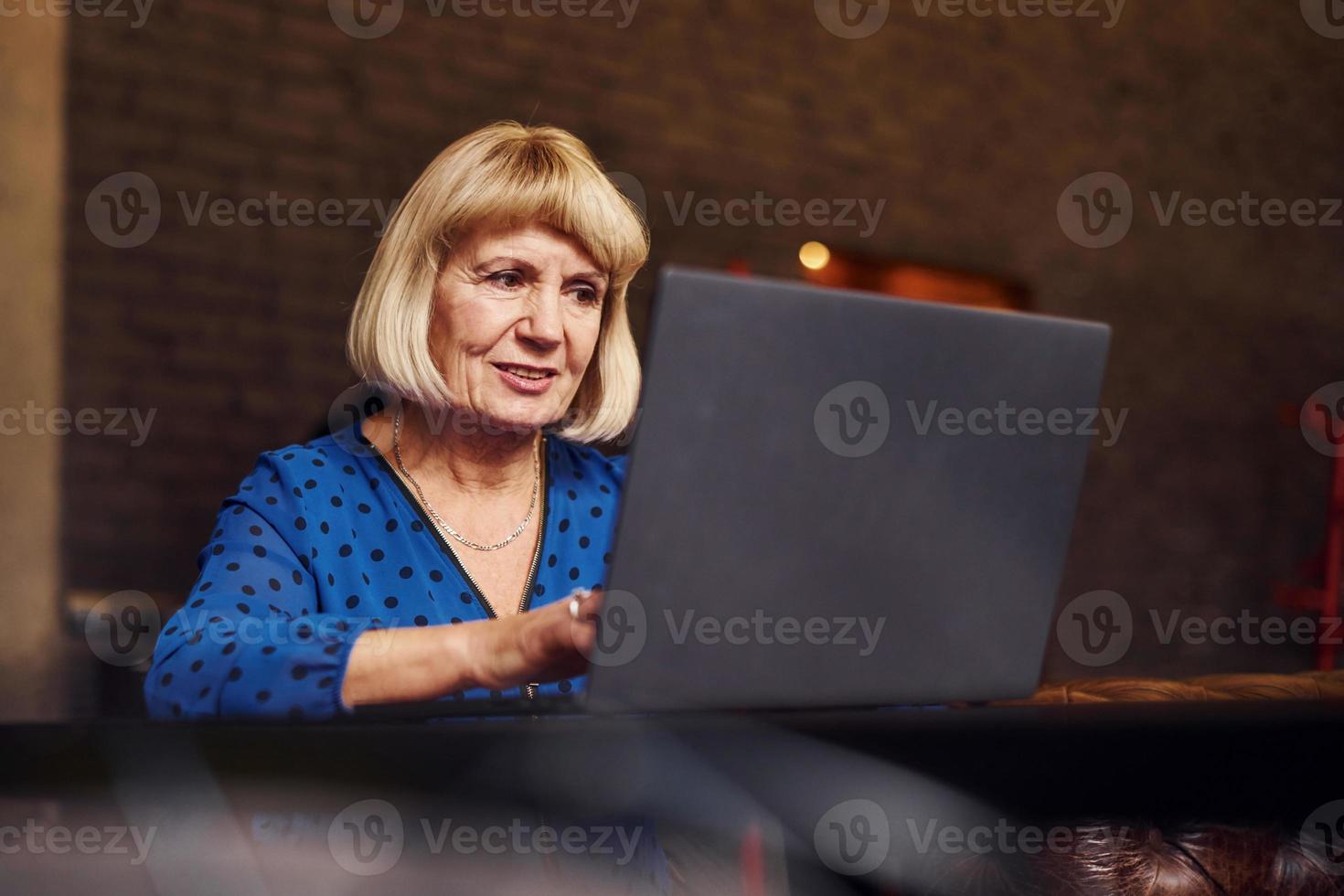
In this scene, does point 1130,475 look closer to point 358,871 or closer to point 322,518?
point 322,518

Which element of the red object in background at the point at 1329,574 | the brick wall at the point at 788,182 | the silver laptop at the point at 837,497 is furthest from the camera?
the red object in background at the point at 1329,574

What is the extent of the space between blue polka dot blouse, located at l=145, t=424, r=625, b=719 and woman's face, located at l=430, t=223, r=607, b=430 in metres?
0.15

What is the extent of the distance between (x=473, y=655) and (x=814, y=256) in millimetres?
3479

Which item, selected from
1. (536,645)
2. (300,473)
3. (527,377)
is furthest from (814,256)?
(536,645)

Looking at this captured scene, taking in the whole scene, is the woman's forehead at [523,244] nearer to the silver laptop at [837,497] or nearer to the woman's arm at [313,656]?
the woman's arm at [313,656]

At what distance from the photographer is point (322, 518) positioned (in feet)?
4.52

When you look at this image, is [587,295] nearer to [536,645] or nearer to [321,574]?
[321,574]

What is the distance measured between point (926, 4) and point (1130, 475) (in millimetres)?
2055

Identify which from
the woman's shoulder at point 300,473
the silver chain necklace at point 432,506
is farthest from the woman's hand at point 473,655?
the silver chain necklace at point 432,506

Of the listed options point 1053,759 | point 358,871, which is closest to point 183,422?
point 358,871

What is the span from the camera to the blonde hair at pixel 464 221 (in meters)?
1.46

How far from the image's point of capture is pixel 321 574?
1.34 metres

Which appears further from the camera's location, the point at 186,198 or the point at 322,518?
the point at 186,198

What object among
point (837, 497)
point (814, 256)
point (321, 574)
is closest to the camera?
point (837, 497)
